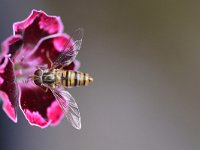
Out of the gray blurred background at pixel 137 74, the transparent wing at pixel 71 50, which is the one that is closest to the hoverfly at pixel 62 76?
the transparent wing at pixel 71 50

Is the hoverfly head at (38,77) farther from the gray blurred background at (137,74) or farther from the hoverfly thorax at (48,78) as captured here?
the gray blurred background at (137,74)

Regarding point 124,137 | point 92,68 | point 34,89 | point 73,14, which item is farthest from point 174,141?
point 34,89

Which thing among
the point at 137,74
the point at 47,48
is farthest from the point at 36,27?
the point at 137,74

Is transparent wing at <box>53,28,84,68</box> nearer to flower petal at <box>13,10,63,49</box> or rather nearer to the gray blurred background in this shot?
flower petal at <box>13,10,63,49</box>

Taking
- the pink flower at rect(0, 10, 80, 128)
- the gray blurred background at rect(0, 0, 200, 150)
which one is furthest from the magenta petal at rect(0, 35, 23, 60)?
the gray blurred background at rect(0, 0, 200, 150)

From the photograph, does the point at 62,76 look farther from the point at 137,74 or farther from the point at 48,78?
the point at 137,74

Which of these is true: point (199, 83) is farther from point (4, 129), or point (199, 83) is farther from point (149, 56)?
point (4, 129)
